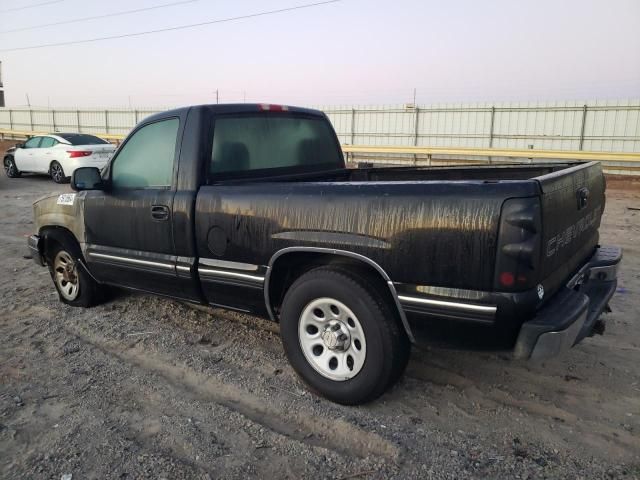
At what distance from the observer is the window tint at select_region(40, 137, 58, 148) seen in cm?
1526

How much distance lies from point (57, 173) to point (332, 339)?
48.1ft

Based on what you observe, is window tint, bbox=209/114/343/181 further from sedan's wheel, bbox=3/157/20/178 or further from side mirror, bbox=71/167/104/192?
sedan's wheel, bbox=3/157/20/178

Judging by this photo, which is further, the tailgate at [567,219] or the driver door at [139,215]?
the driver door at [139,215]

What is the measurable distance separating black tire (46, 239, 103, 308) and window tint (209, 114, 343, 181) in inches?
78.7

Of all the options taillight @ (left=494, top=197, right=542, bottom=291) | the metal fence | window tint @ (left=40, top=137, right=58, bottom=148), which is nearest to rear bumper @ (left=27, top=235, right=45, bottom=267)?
taillight @ (left=494, top=197, right=542, bottom=291)

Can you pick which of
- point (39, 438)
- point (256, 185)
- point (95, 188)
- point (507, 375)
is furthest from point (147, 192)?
point (507, 375)

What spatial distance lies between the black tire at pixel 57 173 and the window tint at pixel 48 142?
564 millimetres

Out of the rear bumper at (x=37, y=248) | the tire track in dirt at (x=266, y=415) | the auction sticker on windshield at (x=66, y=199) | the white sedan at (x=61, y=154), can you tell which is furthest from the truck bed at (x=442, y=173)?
the white sedan at (x=61, y=154)

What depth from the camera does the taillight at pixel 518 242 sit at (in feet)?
8.00

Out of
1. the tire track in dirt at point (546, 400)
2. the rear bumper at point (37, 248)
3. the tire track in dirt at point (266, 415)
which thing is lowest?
the tire track in dirt at point (266, 415)

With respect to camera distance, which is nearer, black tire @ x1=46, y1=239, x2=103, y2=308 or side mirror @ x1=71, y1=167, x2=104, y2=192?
side mirror @ x1=71, y1=167, x2=104, y2=192

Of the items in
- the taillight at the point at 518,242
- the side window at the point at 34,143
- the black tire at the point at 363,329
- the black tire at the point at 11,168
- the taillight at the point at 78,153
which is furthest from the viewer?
the black tire at the point at 11,168

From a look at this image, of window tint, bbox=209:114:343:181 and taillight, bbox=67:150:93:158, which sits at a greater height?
window tint, bbox=209:114:343:181

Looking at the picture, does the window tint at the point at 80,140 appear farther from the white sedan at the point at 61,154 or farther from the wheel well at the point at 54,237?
the wheel well at the point at 54,237
